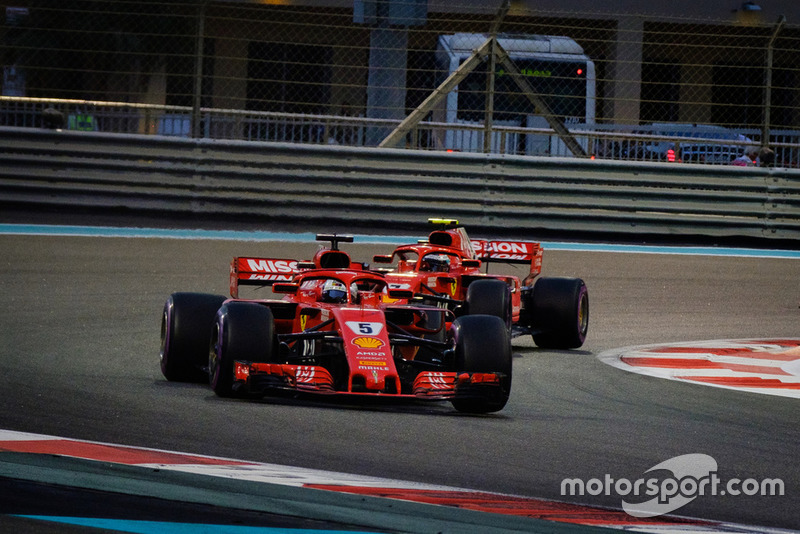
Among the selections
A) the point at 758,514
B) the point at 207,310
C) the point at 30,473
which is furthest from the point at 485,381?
the point at 30,473

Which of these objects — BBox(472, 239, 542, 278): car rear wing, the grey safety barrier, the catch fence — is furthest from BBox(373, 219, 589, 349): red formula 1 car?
the grey safety barrier

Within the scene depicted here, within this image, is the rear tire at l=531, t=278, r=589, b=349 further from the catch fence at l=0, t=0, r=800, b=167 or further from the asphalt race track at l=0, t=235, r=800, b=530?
the catch fence at l=0, t=0, r=800, b=167

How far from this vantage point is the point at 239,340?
6.77 metres

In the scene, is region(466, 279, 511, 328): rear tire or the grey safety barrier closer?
region(466, 279, 511, 328): rear tire

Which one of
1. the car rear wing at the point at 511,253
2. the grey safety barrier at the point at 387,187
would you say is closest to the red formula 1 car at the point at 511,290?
the car rear wing at the point at 511,253

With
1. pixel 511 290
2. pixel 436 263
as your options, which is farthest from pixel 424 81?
pixel 511 290

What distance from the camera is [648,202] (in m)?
16.9

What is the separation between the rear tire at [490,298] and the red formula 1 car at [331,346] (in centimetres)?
77

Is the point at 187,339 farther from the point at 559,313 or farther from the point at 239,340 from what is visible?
the point at 559,313

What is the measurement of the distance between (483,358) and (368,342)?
23.3 inches

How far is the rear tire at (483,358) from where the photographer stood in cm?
678
